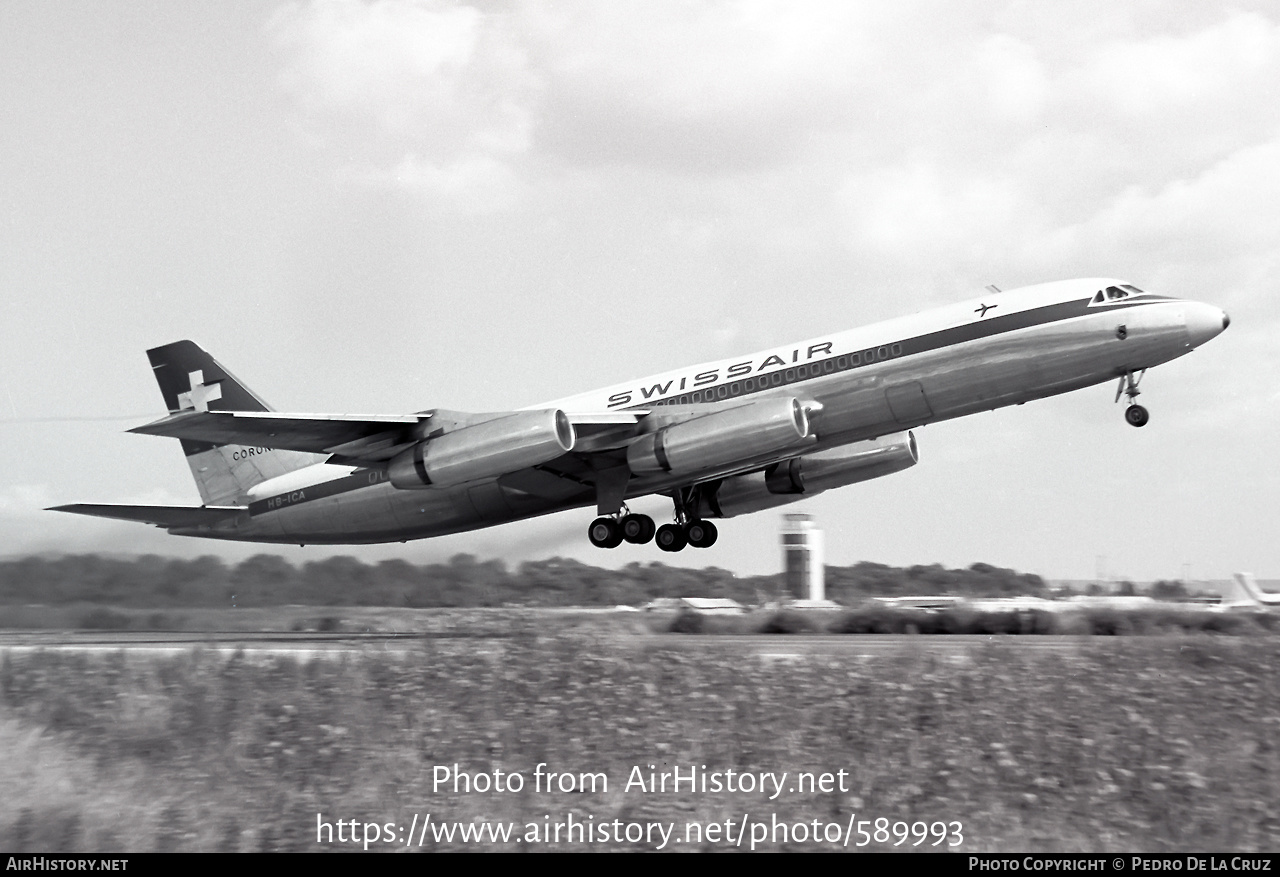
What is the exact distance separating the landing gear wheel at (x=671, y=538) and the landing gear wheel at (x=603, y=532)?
1972 mm

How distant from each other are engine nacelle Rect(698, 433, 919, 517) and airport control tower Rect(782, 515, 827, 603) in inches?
890

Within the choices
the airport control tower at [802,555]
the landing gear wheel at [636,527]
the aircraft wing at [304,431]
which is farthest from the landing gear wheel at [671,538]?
the airport control tower at [802,555]

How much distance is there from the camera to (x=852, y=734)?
15.1 metres

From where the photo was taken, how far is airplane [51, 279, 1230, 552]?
23766 millimetres

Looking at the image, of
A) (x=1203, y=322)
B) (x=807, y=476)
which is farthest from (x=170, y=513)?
(x=1203, y=322)

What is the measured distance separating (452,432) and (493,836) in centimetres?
1397

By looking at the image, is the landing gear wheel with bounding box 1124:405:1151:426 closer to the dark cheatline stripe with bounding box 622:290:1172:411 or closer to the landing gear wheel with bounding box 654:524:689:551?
the dark cheatline stripe with bounding box 622:290:1172:411

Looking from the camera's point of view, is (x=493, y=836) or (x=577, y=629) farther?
(x=577, y=629)

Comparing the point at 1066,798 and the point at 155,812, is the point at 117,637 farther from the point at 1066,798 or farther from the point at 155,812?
the point at 1066,798

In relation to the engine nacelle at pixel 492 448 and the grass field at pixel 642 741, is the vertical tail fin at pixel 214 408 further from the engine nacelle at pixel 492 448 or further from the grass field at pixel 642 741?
the grass field at pixel 642 741

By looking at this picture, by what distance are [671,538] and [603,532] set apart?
2.51 metres

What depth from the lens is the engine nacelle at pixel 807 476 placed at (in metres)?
31.0

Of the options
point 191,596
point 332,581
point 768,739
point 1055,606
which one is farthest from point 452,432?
point 1055,606

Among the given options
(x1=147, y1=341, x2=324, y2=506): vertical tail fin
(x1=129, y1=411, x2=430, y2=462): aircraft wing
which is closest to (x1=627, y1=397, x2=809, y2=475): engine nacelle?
(x1=129, y1=411, x2=430, y2=462): aircraft wing
